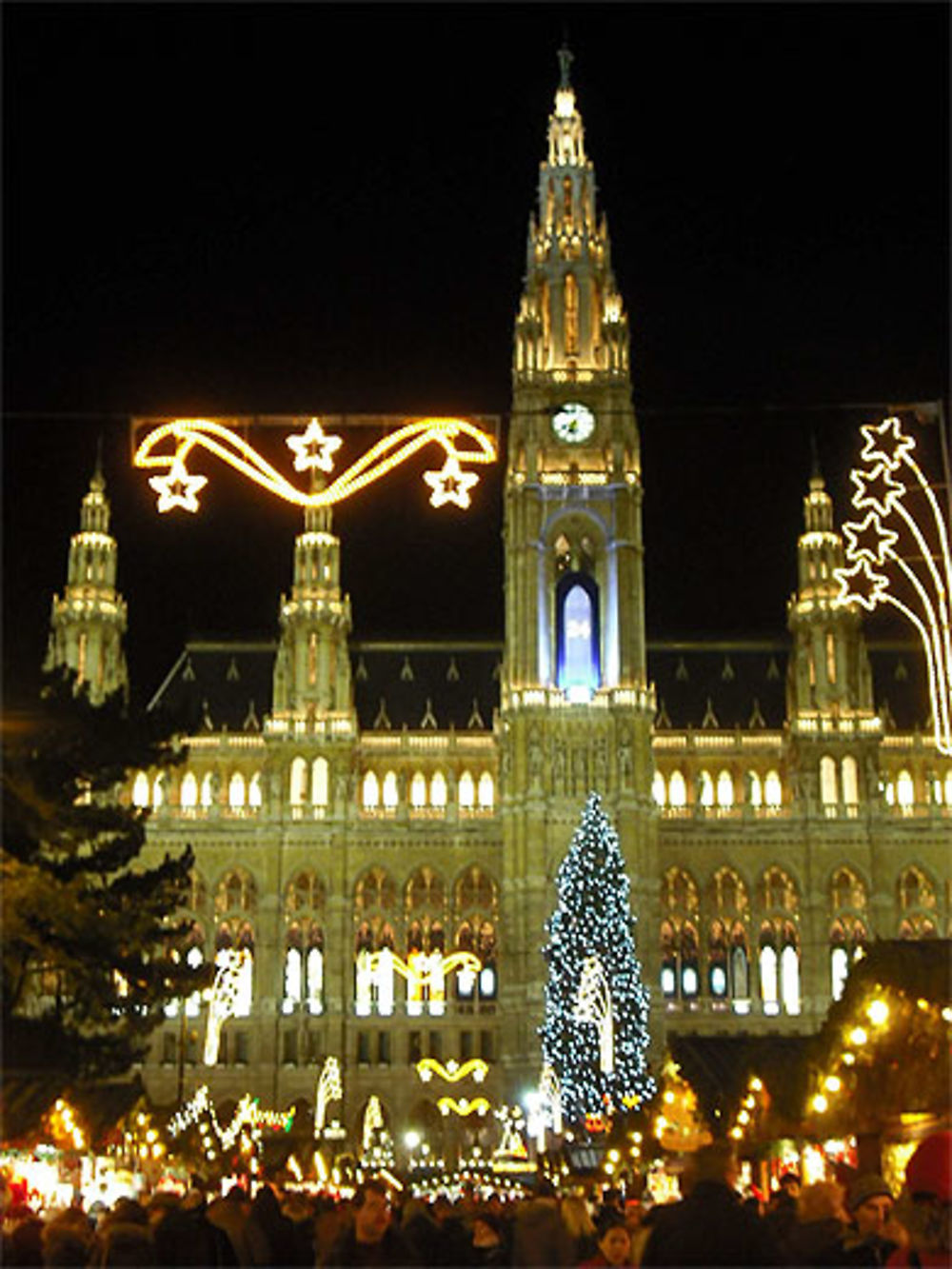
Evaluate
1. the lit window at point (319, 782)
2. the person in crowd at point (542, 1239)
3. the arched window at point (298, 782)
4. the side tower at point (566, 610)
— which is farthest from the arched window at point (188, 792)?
the person in crowd at point (542, 1239)

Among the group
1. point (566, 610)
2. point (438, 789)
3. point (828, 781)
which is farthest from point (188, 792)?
point (828, 781)

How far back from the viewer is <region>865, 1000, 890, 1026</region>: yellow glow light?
76.9 ft

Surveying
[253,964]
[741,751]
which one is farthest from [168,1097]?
[741,751]

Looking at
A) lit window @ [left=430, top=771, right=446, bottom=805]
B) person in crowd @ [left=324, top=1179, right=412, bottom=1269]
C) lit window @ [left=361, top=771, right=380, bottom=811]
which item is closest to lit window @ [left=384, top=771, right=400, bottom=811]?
lit window @ [left=361, top=771, right=380, bottom=811]

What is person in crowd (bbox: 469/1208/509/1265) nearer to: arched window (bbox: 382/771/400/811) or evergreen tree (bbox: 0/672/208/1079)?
evergreen tree (bbox: 0/672/208/1079)

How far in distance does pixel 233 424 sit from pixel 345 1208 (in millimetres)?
7168

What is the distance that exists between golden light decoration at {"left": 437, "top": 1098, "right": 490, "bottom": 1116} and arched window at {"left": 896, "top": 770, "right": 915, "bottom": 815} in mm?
22283

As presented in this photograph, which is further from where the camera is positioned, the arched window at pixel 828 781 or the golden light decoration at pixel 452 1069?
the arched window at pixel 828 781

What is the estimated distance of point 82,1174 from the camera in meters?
34.7

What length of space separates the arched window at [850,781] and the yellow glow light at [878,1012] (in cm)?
5241

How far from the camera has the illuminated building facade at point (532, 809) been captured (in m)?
72.1

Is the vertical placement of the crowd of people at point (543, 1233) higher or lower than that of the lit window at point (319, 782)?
lower

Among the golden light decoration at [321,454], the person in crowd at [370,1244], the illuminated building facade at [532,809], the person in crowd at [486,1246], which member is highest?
the illuminated building facade at [532,809]

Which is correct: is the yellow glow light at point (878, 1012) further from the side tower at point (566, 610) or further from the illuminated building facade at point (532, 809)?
the side tower at point (566, 610)
